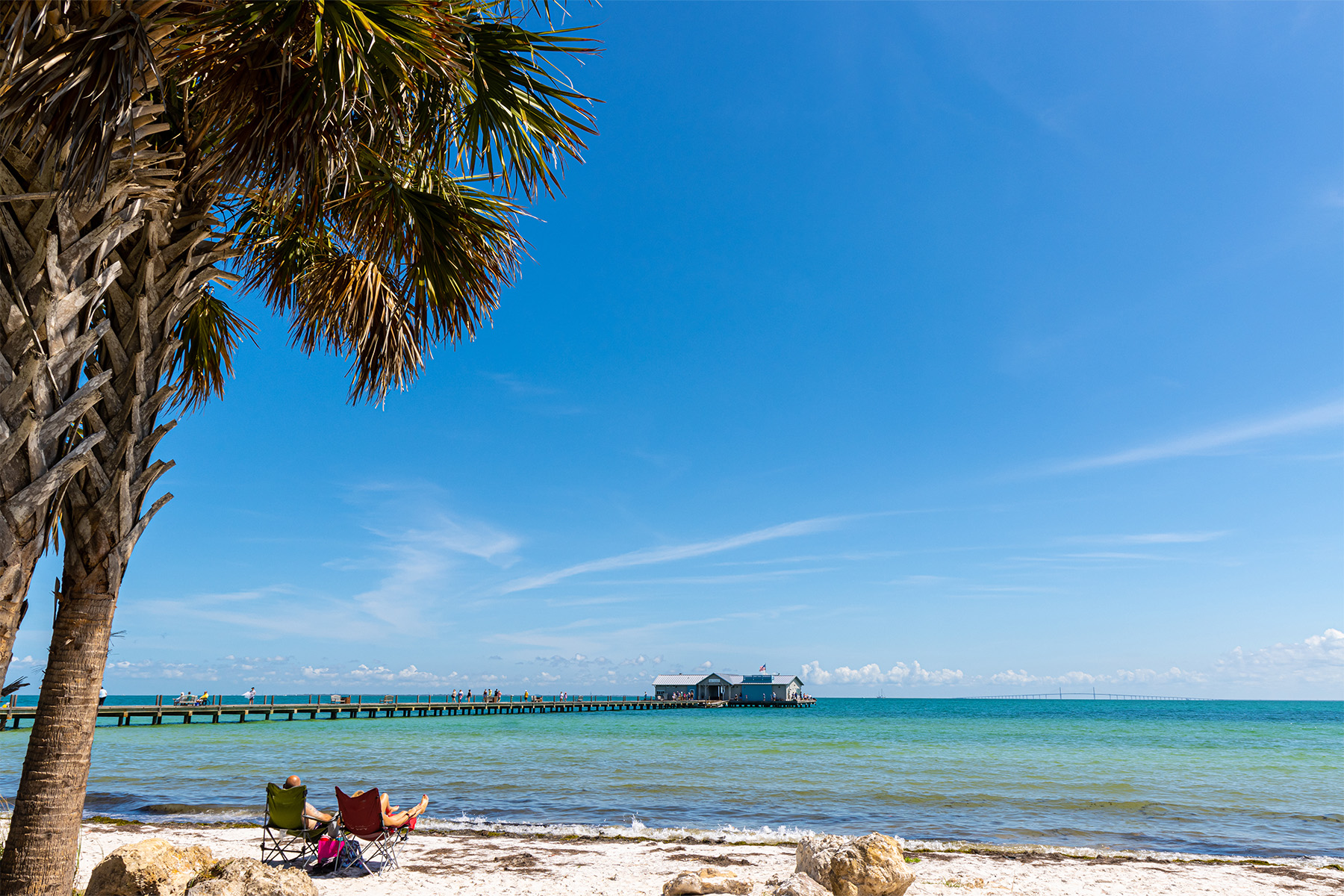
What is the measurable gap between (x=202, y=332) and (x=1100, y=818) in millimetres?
14657

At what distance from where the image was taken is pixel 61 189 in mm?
3045

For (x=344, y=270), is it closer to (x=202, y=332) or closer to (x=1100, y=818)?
(x=202, y=332)

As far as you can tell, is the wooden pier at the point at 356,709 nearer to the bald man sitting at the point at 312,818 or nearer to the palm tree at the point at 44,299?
the bald man sitting at the point at 312,818

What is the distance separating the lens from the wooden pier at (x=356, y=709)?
119 feet

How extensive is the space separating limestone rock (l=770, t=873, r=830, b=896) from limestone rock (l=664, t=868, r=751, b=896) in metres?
0.43

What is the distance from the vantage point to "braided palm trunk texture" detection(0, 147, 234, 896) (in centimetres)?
378

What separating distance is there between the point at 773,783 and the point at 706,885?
11557 mm

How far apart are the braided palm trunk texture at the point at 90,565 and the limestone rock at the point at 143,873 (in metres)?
1.41

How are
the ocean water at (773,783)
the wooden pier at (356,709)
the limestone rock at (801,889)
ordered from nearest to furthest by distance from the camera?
the limestone rock at (801,889), the ocean water at (773,783), the wooden pier at (356,709)

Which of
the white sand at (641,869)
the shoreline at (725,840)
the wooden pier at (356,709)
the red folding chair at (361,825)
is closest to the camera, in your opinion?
the white sand at (641,869)

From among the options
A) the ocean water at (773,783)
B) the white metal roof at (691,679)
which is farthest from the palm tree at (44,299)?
the white metal roof at (691,679)

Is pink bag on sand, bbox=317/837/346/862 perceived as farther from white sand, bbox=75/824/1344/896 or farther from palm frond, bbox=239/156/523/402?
palm frond, bbox=239/156/523/402

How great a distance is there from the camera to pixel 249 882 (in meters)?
5.25

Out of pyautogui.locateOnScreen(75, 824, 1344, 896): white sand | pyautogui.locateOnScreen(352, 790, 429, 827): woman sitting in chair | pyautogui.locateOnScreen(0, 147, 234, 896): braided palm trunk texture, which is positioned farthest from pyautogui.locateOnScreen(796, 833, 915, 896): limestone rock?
pyautogui.locateOnScreen(0, 147, 234, 896): braided palm trunk texture
